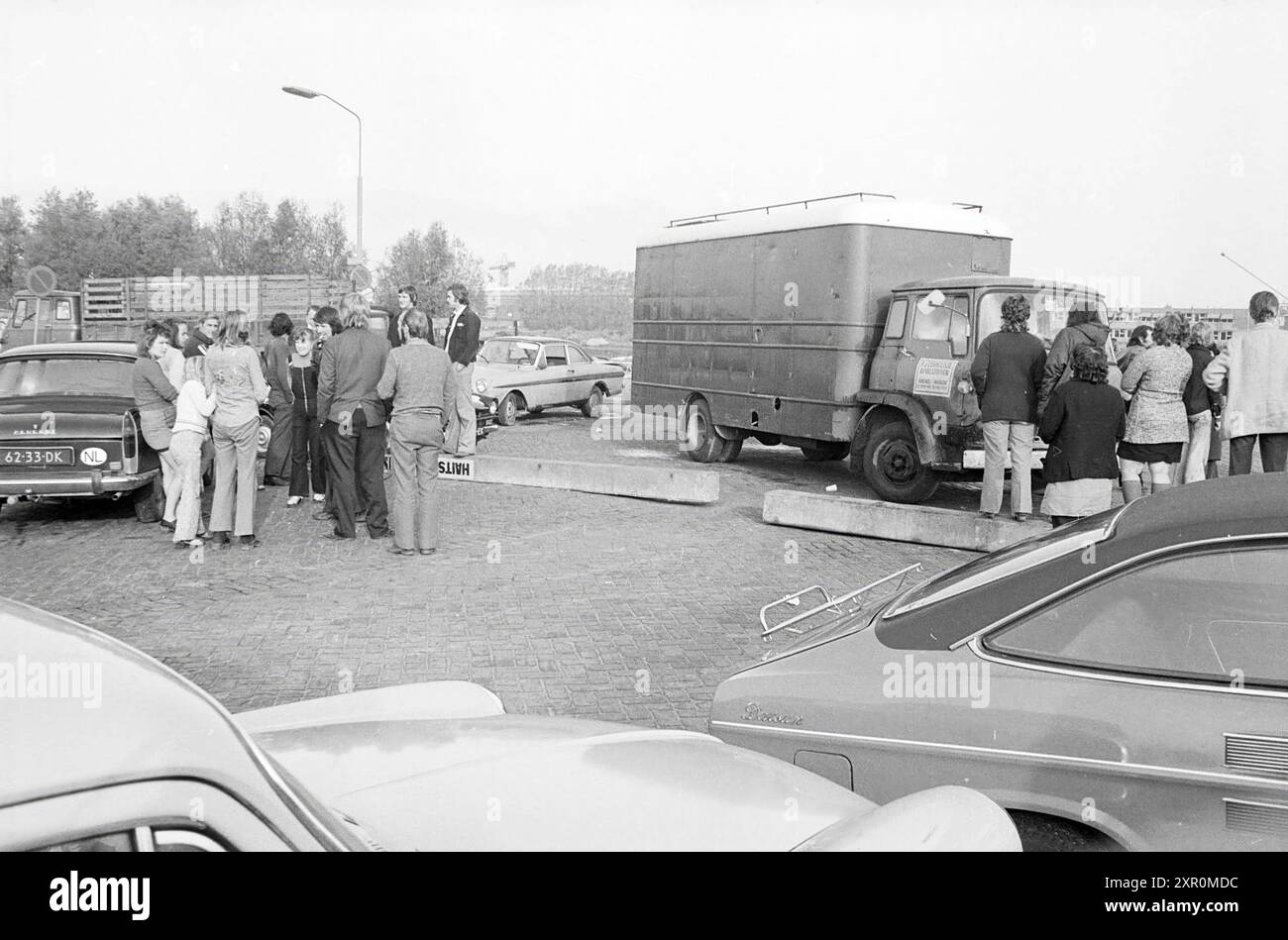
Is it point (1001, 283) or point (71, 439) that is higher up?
point (1001, 283)

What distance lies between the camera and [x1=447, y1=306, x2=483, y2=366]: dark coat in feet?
43.8

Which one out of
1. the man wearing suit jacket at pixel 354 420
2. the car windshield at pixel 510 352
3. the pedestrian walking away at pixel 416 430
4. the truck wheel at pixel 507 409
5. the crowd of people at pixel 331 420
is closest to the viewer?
the pedestrian walking away at pixel 416 430

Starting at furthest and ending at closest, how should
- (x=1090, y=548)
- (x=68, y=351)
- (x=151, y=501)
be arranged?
(x=68, y=351)
(x=151, y=501)
(x=1090, y=548)

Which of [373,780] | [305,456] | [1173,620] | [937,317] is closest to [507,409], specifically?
[305,456]

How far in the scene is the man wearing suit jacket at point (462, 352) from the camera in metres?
13.0

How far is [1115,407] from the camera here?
8.05 m

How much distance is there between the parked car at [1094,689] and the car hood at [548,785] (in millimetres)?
482

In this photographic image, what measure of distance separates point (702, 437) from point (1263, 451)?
8.22 metres

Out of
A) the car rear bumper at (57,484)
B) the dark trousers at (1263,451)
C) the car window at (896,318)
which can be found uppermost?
the car window at (896,318)

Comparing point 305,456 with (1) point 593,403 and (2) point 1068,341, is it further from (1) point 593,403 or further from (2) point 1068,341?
(1) point 593,403

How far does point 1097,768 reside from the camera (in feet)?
10.4

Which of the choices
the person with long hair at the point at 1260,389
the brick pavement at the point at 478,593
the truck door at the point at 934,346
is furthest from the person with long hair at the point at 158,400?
the person with long hair at the point at 1260,389

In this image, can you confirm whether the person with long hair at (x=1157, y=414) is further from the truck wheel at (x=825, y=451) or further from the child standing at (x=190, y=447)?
the child standing at (x=190, y=447)
